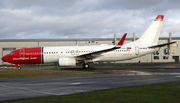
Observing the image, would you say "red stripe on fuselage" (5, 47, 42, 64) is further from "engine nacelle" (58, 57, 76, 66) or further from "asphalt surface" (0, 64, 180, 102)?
"asphalt surface" (0, 64, 180, 102)

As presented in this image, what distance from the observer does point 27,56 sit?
28.3 metres

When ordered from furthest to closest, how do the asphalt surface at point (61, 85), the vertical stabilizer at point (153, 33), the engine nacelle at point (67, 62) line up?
the vertical stabilizer at point (153, 33), the engine nacelle at point (67, 62), the asphalt surface at point (61, 85)

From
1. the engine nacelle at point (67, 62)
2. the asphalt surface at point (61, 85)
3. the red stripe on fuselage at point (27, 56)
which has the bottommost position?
the asphalt surface at point (61, 85)

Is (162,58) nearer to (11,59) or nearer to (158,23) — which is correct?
(158,23)

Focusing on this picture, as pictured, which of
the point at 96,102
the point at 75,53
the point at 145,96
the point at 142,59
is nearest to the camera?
the point at 96,102

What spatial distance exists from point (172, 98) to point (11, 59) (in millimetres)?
26600

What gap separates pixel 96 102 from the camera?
631 centimetres

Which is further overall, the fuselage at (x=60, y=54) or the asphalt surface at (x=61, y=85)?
the fuselage at (x=60, y=54)

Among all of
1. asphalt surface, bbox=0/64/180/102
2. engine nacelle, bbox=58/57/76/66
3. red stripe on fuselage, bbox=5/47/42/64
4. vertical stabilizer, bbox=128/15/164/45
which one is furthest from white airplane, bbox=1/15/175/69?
asphalt surface, bbox=0/64/180/102

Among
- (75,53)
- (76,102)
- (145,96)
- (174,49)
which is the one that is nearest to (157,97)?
(145,96)

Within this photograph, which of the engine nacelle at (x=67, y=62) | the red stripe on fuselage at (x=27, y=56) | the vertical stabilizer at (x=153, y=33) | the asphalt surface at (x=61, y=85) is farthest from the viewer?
the vertical stabilizer at (x=153, y=33)

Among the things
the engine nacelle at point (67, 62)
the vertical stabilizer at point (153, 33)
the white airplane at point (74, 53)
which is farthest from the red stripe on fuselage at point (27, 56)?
the vertical stabilizer at point (153, 33)

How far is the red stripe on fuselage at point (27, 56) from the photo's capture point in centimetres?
2816

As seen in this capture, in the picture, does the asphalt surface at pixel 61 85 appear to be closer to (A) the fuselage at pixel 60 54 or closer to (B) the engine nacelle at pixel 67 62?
(B) the engine nacelle at pixel 67 62
